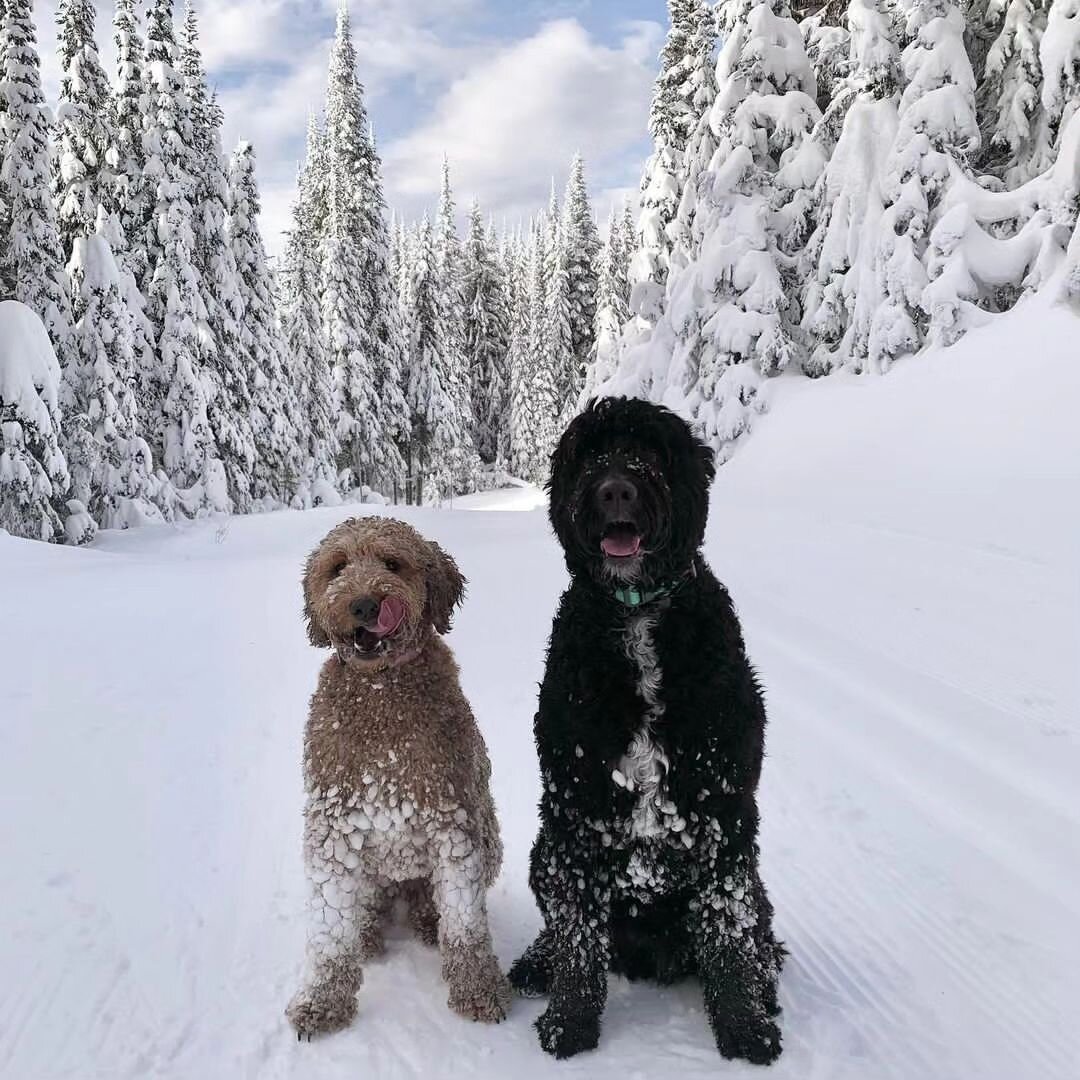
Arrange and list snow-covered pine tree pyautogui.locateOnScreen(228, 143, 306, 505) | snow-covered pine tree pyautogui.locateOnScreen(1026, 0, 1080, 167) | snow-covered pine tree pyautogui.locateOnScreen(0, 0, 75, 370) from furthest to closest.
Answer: snow-covered pine tree pyautogui.locateOnScreen(228, 143, 306, 505) < snow-covered pine tree pyautogui.locateOnScreen(0, 0, 75, 370) < snow-covered pine tree pyautogui.locateOnScreen(1026, 0, 1080, 167)

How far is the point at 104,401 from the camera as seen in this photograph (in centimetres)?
1648

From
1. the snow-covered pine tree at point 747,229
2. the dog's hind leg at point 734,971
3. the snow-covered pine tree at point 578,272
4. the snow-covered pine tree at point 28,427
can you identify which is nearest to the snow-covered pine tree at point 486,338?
the snow-covered pine tree at point 578,272

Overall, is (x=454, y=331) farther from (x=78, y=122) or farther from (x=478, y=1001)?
(x=478, y=1001)

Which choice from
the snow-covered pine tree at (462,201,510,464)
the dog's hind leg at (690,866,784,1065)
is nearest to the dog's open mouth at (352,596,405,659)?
the dog's hind leg at (690,866,784,1065)

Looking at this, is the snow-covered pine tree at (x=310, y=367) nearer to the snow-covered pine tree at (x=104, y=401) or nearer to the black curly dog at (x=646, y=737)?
the snow-covered pine tree at (x=104, y=401)

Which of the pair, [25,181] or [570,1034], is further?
[25,181]

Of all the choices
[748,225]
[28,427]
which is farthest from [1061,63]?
[28,427]

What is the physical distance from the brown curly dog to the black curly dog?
0.30 m

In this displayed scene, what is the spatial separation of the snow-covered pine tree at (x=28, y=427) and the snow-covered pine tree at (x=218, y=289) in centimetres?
673

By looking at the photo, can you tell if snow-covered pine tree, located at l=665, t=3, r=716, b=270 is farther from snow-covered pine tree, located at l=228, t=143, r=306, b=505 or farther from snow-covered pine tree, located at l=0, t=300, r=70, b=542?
snow-covered pine tree, located at l=0, t=300, r=70, b=542

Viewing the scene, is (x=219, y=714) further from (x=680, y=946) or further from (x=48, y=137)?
(x=48, y=137)

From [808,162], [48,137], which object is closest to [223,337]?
[48,137]

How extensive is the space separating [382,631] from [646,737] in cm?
92

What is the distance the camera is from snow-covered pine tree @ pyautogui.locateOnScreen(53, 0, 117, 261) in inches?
675
